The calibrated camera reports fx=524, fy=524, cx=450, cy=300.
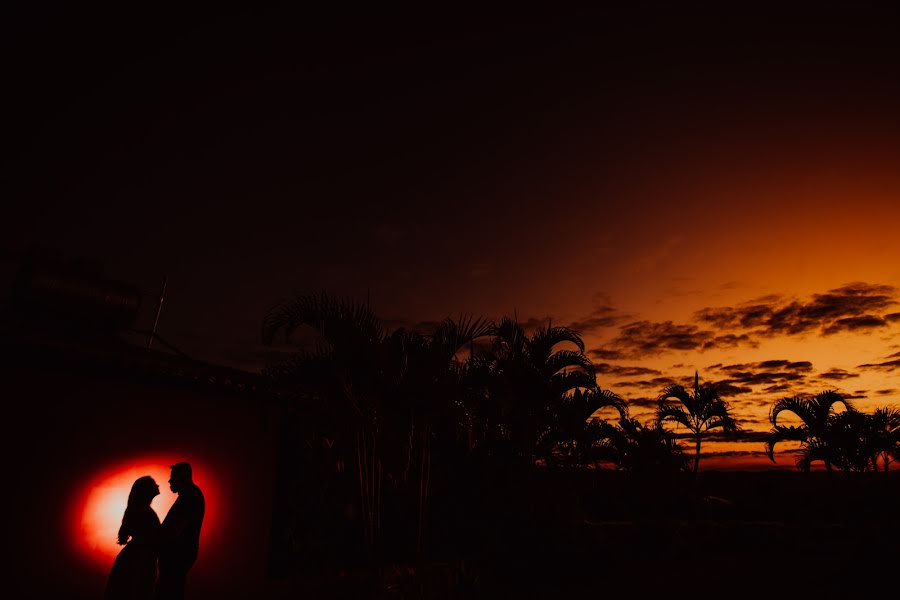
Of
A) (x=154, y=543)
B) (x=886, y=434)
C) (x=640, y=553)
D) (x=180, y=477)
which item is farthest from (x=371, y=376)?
(x=886, y=434)

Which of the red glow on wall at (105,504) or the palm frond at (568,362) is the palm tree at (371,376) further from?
the palm frond at (568,362)

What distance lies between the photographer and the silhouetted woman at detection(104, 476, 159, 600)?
12.2ft

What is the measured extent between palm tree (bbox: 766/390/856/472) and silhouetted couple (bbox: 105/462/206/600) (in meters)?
16.3

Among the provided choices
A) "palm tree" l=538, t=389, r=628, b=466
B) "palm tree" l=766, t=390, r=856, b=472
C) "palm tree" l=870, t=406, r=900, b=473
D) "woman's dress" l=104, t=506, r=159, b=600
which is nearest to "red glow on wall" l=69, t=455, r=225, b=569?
"woman's dress" l=104, t=506, r=159, b=600

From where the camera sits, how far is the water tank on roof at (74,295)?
220 inches

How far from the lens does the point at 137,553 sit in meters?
3.83

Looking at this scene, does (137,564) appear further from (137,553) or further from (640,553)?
(640,553)

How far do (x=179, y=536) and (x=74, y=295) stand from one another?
3.35m

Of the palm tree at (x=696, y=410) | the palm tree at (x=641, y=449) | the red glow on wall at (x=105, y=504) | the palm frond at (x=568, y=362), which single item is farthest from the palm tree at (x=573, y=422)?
the red glow on wall at (x=105, y=504)

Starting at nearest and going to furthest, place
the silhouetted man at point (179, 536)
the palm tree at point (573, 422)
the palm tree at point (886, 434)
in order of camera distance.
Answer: the silhouetted man at point (179, 536), the palm tree at point (573, 422), the palm tree at point (886, 434)

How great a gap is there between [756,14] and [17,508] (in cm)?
→ 970

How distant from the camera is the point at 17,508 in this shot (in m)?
4.71

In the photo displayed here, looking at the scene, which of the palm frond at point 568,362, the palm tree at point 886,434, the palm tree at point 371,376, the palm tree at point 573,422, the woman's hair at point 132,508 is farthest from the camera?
the palm tree at point 886,434

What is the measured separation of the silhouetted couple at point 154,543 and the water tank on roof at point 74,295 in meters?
2.90
